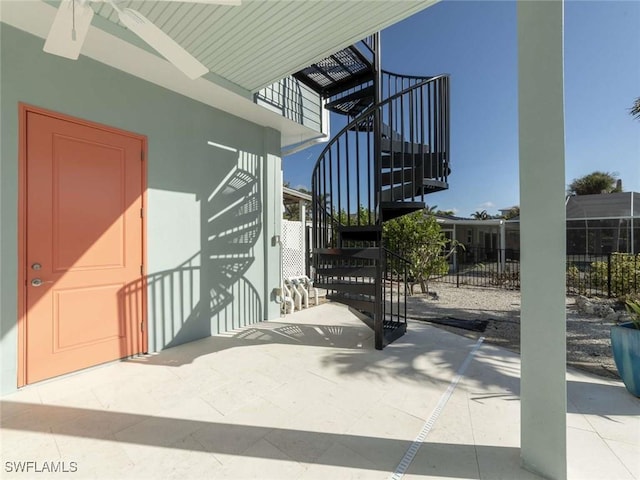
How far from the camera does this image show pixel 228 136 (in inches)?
156

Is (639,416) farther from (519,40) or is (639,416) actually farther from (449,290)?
(449,290)

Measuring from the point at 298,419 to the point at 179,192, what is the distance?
277 centimetres

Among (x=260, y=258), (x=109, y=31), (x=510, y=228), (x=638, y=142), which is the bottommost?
(x=260, y=258)

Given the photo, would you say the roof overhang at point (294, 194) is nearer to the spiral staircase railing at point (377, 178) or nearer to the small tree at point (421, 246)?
the small tree at point (421, 246)

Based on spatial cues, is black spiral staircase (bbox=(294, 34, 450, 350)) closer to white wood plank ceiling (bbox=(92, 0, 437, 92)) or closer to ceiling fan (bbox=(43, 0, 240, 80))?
white wood plank ceiling (bbox=(92, 0, 437, 92))

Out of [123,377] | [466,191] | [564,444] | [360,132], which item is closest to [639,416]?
[564,444]

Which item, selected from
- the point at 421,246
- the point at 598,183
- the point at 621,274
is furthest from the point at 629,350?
the point at 598,183

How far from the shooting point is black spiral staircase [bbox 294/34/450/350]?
324cm

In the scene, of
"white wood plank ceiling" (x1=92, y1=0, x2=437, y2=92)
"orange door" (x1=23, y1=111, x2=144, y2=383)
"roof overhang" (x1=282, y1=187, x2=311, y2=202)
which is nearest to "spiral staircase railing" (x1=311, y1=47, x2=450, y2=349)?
"white wood plank ceiling" (x1=92, y1=0, x2=437, y2=92)

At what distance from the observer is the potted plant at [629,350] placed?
2156 millimetres

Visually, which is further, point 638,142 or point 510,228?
point 510,228

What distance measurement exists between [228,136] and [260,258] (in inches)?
71.5

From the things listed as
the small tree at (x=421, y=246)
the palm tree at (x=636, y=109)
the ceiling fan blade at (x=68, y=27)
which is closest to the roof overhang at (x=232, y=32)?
the ceiling fan blade at (x=68, y=27)

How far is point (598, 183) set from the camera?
1767 cm
